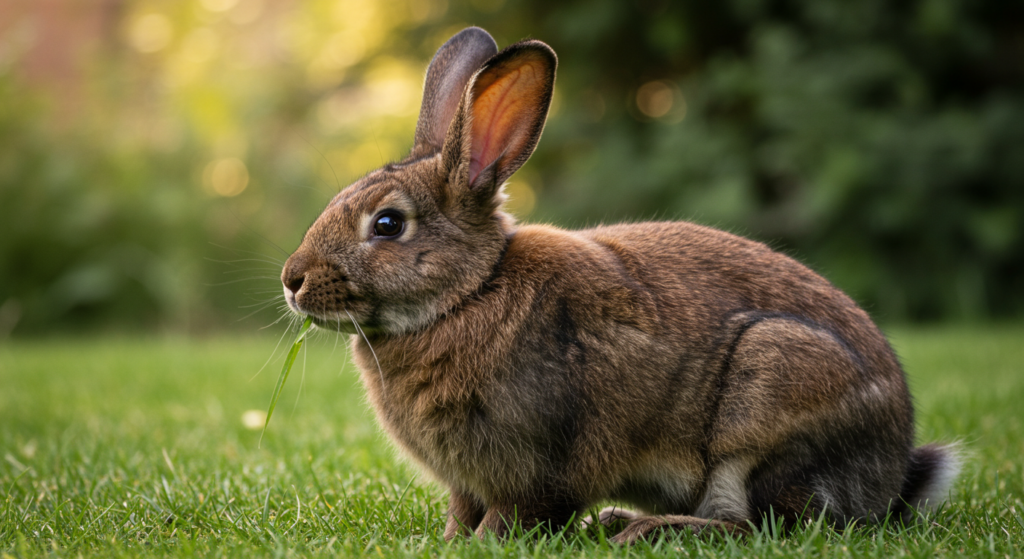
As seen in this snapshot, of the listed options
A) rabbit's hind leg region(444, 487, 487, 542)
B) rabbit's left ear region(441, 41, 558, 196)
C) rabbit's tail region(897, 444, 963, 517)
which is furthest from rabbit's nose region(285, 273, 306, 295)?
rabbit's tail region(897, 444, 963, 517)

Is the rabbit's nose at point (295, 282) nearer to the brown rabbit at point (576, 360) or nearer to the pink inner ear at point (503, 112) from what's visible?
the brown rabbit at point (576, 360)

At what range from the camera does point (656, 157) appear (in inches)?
395

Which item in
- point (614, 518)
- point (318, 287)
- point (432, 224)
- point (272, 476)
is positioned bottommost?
point (614, 518)

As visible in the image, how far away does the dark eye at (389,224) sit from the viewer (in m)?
2.85

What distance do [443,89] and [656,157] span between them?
704 centimetres

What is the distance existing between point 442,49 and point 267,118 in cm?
927

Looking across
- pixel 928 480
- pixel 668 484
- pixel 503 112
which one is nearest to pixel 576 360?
pixel 668 484

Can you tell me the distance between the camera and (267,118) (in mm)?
12000

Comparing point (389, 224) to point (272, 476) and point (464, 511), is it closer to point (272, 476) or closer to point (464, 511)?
point (464, 511)

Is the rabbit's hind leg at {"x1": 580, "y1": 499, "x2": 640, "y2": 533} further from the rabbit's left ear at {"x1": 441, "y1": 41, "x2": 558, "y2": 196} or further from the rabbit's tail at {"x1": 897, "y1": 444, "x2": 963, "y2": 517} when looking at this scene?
the rabbit's left ear at {"x1": 441, "y1": 41, "x2": 558, "y2": 196}

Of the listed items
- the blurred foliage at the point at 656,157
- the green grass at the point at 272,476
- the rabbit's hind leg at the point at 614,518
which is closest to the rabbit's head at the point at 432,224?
the green grass at the point at 272,476

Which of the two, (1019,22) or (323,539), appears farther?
(1019,22)

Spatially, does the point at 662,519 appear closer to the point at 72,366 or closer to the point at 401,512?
the point at 401,512

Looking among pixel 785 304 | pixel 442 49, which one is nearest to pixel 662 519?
pixel 785 304
